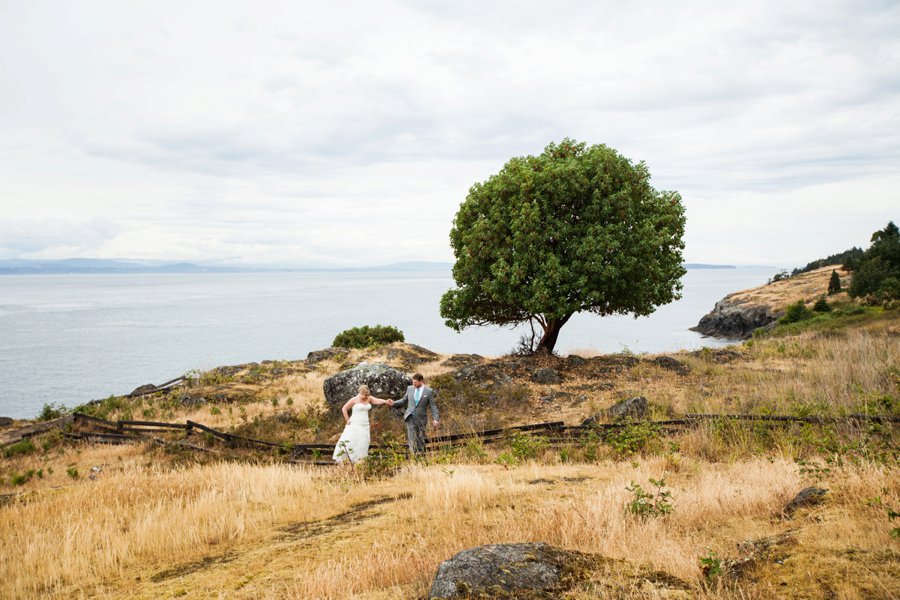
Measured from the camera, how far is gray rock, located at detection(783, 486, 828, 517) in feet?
21.1

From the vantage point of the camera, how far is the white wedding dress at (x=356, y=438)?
1309 centimetres

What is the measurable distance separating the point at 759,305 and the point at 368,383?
69.1 m

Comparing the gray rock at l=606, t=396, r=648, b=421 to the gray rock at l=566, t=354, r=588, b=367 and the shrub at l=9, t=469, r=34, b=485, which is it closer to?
the gray rock at l=566, t=354, r=588, b=367

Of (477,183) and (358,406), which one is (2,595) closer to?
(358,406)

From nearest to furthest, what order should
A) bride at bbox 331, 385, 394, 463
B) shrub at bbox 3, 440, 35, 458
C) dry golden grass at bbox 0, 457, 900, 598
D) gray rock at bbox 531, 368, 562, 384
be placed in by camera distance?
dry golden grass at bbox 0, 457, 900, 598, bride at bbox 331, 385, 394, 463, shrub at bbox 3, 440, 35, 458, gray rock at bbox 531, 368, 562, 384

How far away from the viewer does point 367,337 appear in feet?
140

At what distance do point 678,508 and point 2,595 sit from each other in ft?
26.0

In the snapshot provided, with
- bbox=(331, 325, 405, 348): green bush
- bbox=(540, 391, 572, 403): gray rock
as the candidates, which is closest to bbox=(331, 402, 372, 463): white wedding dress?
bbox=(540, 391, 572, 403): gray rock

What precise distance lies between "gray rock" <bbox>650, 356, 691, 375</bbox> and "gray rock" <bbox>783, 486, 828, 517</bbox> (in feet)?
61.9

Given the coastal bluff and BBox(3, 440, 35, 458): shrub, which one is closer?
BBox(3, 440, 35, 458): shrub

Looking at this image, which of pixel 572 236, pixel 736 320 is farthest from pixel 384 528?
pixel 736 320

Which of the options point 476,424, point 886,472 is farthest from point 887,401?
point 476,424

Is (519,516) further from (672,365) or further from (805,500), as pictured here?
(672,365)

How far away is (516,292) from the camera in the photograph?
2600 cm
